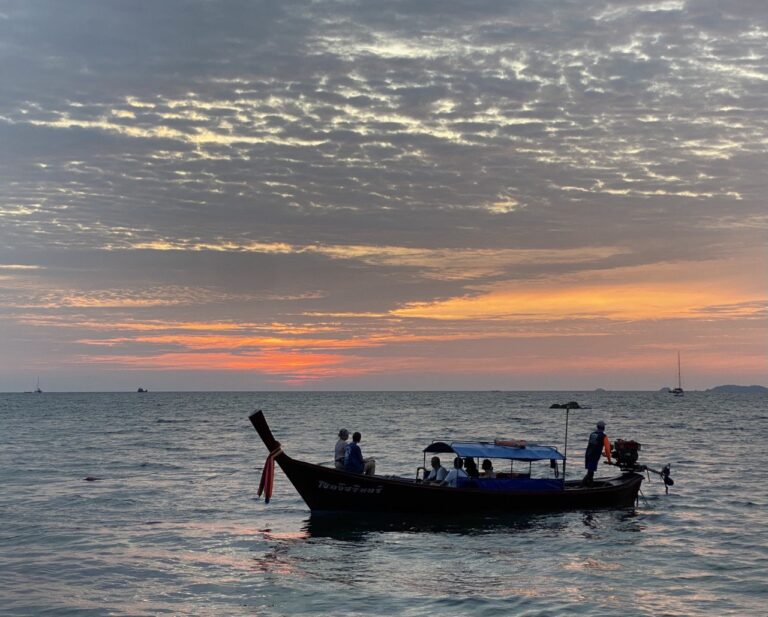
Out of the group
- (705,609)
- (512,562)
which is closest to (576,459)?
(512,562)

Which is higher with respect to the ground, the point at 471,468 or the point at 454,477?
the point at 471,468

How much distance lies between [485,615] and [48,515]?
18.4 meters

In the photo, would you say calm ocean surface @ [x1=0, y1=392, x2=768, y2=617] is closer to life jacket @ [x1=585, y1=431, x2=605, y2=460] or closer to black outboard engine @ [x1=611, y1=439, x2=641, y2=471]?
black outboard engine @ [x1=611, y1=439, x2=641, y2=471]

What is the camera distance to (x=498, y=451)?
2730cm

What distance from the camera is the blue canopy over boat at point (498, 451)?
27094 millimetres

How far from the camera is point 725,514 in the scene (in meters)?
29.2

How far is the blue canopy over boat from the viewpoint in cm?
2709

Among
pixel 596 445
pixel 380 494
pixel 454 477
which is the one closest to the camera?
pixel 380 494

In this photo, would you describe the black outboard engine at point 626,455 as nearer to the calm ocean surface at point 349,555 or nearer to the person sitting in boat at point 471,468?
the calm ocean surface at point 349,555

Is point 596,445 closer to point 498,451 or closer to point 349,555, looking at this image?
point 498,451

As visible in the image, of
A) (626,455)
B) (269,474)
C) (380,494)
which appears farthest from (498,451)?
(269,474)

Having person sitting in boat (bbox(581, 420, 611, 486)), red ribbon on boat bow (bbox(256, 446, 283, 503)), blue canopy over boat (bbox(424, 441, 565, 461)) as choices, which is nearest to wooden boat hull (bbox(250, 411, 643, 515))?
red ribbon on boat bow (bbox(256, 446, 283, 503))

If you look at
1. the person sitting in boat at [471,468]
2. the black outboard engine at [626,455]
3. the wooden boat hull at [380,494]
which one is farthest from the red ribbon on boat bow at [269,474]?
the black outboard engine at [626,455]

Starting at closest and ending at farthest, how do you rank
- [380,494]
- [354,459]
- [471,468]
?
[380,494], [354,459], [471,468]
